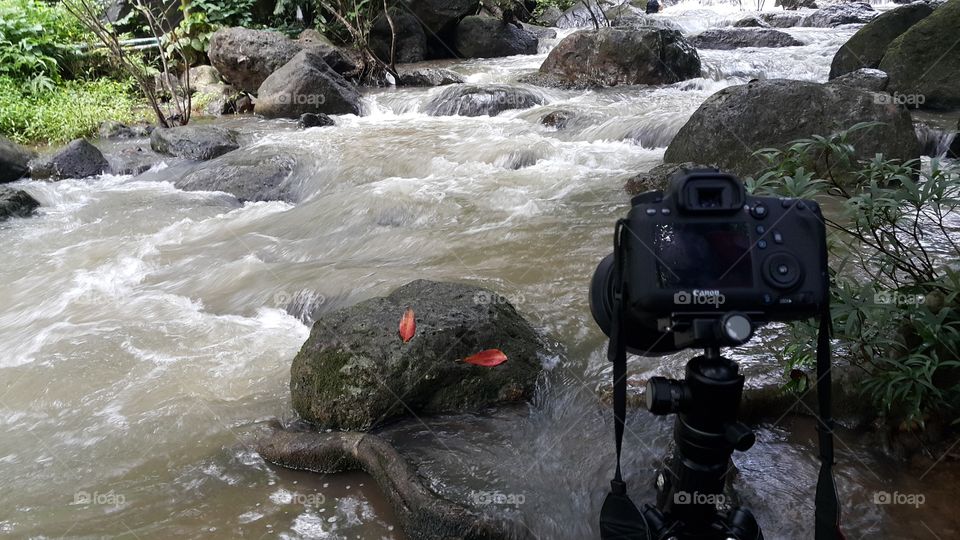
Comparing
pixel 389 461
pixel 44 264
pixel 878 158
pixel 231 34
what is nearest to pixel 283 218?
pixel 44 264

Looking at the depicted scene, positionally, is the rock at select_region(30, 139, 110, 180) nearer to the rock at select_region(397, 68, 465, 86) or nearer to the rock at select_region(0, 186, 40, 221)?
the rock at select_region(0, 186, 40, 221)

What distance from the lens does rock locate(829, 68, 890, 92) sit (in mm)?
7383

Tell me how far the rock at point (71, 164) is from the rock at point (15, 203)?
4.38 feet

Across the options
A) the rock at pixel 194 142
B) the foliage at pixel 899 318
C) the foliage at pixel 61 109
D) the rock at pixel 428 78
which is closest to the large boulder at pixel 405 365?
the foliage at pixel 899 318

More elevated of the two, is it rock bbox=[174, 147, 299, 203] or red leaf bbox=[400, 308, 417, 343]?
red leaf bbox=[400, 308, 417, 343]

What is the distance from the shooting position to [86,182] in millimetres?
8422

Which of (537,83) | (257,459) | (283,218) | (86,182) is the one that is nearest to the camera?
(257,459)

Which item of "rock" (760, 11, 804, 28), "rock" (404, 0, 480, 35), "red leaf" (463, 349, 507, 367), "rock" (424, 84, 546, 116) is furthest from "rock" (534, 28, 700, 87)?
"red leaf" (463, 349, 507, 367)

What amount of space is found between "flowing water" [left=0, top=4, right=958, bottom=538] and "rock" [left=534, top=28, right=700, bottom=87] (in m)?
2.42

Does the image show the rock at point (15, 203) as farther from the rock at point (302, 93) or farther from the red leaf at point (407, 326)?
the red leaf at point (407, 326)

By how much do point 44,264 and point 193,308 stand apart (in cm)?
227

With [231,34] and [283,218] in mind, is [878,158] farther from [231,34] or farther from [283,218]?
[231,34]

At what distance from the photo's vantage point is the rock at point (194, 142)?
8.90m

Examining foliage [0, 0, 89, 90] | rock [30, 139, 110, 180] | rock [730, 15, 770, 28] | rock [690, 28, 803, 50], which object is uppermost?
foliage [0, 0, 89, 90]
